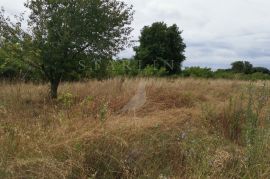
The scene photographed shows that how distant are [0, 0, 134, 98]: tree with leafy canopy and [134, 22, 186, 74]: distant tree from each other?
19.8 meters

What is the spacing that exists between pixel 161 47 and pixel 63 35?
2224 cm

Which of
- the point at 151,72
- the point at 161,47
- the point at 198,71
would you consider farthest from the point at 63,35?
the point at 161,47

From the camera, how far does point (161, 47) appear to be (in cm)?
3069

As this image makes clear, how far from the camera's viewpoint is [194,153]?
381 cm

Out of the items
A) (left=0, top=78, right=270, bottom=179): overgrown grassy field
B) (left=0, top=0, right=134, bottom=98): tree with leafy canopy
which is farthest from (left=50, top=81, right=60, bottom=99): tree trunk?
(left=0, top=78, right=270, bottom=179): overgrown grassy field

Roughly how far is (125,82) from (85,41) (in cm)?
229

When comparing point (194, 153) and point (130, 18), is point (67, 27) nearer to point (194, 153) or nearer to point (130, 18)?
point (130, 18)

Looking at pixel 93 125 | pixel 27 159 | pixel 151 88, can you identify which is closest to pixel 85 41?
pixel 151 88

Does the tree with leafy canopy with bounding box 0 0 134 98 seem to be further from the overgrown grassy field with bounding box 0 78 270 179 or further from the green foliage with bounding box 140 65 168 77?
the green foliage with bounding box 140 65 168 77

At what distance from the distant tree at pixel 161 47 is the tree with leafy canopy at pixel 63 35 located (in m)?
19.8

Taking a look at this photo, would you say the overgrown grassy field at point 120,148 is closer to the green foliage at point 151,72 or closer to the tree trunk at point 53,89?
the tree trunk at point 53,89

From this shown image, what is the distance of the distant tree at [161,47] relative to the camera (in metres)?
30.2

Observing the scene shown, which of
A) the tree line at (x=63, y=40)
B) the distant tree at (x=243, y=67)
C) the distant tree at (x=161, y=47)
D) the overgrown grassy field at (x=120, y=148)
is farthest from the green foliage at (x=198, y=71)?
the overgrown grassy field at (x=120, y=148)

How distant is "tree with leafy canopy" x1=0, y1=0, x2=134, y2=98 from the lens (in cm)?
895
